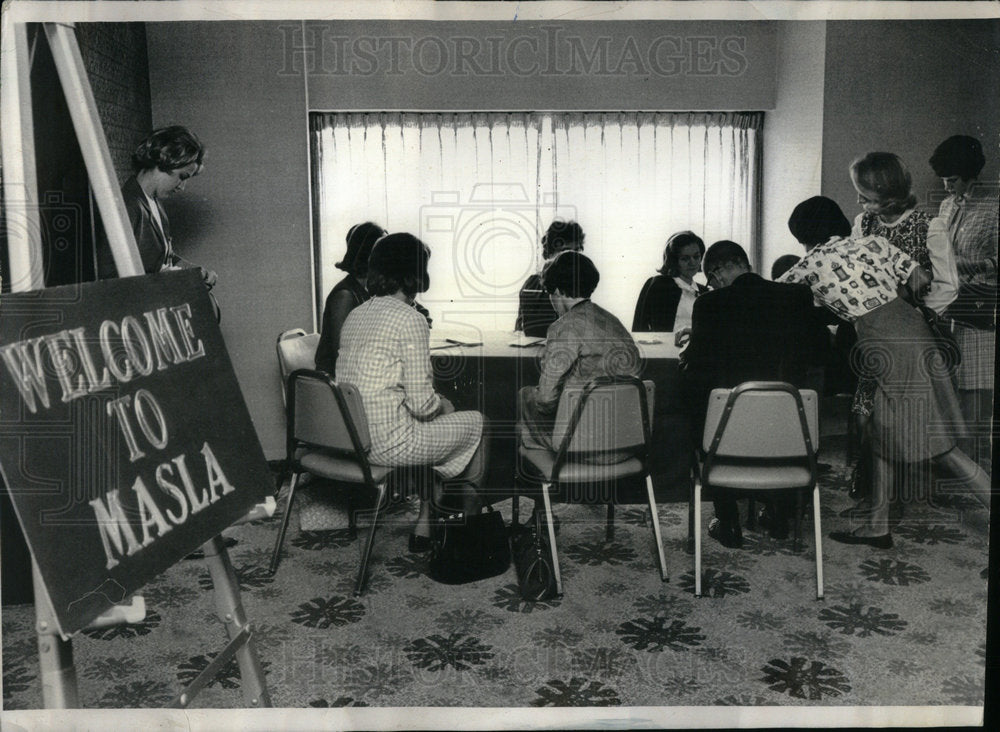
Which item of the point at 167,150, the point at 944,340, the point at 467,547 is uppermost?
the point at 167,150

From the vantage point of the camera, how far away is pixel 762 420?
2705mm

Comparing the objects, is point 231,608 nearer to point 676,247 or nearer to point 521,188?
point 521,188

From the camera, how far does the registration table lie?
3299 millimetres

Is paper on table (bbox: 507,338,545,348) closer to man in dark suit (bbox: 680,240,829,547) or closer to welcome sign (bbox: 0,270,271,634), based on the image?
man in dark suit (bbox: 680,240,829,547)

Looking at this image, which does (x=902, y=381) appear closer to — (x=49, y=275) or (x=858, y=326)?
(x=858, y=326)

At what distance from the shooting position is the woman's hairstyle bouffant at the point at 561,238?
2.76m

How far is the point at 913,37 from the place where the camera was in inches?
93.9

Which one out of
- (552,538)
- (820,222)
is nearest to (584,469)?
(552,538)

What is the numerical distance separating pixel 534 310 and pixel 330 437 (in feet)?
2.91

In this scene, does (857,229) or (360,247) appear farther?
(360,247)

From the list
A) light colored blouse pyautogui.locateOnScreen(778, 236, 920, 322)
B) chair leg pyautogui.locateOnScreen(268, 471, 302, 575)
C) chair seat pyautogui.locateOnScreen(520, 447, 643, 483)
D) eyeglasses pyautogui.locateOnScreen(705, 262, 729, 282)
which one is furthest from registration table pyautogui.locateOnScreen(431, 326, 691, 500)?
chair leg pyautogui.locateOnScreen(268, 471, 302, 575)

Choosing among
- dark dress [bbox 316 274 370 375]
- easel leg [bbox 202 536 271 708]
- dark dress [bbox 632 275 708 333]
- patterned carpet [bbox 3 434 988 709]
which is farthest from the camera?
dark dress [bbox 632 275 708 333]

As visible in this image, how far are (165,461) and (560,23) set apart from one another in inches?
65.3

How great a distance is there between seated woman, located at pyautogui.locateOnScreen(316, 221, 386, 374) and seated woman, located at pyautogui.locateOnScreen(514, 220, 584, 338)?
60 centimetres
